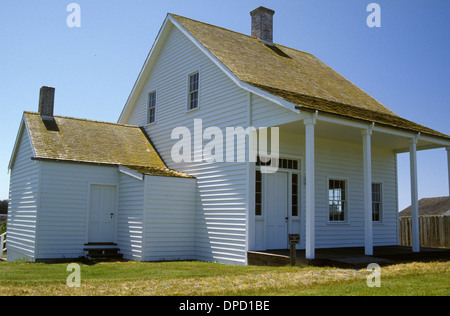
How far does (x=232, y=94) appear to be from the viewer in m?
14.6

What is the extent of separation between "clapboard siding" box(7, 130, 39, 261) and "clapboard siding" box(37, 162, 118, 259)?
311 mm

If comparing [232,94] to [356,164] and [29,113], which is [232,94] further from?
[29,113]

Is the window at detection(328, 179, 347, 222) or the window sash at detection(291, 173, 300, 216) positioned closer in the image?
the window sash at detection(291, 173, 300, 216)

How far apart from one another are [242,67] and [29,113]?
318 inches

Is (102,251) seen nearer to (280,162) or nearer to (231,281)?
(280,162)

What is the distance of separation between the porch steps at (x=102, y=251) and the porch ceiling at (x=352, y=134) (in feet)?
21.8

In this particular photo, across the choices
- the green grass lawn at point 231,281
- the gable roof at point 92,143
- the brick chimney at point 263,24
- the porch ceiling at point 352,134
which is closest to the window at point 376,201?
the porch ceiling at point 352,134

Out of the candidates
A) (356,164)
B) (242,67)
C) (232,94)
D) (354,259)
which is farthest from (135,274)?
(356,164)

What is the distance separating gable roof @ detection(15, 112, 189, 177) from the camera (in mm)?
15766

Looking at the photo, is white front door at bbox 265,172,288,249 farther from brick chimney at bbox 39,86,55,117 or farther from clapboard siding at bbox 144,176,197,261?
brick chimney at bbox 39,86,55,117

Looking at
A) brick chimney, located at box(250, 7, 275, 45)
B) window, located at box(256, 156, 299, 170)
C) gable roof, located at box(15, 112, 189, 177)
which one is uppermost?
brick chimney, located at box(250, 7, 275, 45)

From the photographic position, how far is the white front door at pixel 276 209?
46.6ft

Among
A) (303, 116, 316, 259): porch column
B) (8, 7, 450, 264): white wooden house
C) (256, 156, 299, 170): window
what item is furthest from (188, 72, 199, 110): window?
(303, 116, 316, 259): porch column
